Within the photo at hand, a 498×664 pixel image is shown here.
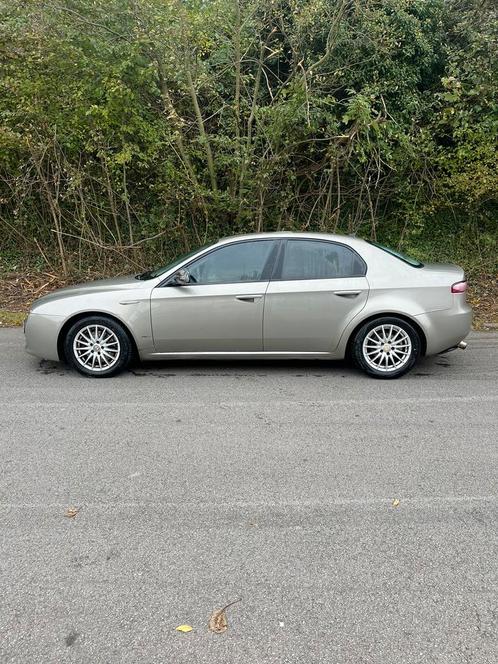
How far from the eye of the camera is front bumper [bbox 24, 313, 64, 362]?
5.90 metres

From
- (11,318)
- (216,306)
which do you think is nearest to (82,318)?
(216,306)

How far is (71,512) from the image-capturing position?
330cm

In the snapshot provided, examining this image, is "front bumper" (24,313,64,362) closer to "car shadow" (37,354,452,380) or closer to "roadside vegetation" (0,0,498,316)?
"car shadow" (37,354,452,380)

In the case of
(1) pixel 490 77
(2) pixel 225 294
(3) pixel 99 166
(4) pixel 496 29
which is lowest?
(2) pixel 225 294

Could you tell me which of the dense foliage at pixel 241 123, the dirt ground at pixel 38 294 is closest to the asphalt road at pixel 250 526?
the dirt ground at pixel 38 294

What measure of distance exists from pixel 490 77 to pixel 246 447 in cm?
836

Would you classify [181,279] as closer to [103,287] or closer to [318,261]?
[103,287]

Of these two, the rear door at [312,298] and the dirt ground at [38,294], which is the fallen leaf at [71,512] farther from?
the dirt ground at [38,294]

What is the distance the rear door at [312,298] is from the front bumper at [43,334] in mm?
2182

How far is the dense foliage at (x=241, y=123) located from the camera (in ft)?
28.4

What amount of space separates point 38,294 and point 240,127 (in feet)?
15.4

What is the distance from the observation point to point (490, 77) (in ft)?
31.0

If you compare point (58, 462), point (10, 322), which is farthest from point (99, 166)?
point (58, 462)

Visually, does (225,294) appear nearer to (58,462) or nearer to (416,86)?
(58,462)
